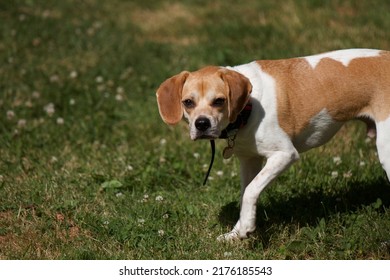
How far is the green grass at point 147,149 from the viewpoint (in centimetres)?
494

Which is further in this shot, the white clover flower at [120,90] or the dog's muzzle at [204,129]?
the white clover flower at [120,90]

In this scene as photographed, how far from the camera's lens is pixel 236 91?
452cm

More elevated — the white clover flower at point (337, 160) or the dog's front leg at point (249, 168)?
the dog's front leg at point (249, 168)

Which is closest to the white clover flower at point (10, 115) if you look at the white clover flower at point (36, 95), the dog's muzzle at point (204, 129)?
the white clover flower at point (36, 95)

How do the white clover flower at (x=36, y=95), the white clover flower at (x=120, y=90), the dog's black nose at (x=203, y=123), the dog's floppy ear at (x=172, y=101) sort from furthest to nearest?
the white clover flower at (x=120, y=90), the white clover flower at (x=36, y=95), the dog's floppy ear at (x=172, y=101), the dog's black nose at (x=203, y=123)

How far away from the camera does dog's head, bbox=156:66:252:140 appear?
4.52 m

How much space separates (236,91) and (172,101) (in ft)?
1.57

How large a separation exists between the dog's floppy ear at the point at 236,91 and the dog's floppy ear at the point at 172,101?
1.10ft

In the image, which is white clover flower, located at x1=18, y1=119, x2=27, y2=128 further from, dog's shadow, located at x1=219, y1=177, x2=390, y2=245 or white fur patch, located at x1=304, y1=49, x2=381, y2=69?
white fur patch, located at x1=304, y1=49, x2=381, y2=69

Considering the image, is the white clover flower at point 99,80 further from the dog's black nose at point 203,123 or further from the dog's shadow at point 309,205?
the dog's black nose at point 203,123

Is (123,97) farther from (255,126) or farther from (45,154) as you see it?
(255,126)

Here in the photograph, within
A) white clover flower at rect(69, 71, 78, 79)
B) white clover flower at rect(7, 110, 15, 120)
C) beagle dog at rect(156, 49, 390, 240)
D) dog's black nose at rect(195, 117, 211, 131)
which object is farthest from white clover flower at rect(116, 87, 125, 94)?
dog's black nose at rect(195, 117, 211, 131)

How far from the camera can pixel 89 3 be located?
36.4ft

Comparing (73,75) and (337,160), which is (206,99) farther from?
(73,75)
